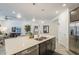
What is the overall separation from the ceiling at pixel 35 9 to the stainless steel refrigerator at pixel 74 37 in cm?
36

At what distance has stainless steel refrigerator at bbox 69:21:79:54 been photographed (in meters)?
2.15

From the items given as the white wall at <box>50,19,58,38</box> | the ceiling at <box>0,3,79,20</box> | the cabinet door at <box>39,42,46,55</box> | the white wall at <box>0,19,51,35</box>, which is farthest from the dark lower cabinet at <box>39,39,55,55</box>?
the ceiling at <box>0,3,79,20</box>

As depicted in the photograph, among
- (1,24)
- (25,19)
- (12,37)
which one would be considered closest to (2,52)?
(12,37)

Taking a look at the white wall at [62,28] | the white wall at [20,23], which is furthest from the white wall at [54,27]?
the white wall at [20,23]

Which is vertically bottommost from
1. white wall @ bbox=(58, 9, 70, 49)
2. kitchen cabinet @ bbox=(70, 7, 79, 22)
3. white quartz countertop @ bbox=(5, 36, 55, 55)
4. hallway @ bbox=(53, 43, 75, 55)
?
hallway @ bbox=(53, 43, 75, 55)

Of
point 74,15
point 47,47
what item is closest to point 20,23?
point 47,47

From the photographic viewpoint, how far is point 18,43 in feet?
6.97

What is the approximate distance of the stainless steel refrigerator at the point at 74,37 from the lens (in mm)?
2150

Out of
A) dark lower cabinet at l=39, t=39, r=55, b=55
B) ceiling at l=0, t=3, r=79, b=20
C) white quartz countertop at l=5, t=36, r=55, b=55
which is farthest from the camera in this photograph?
dark lower cabinet at l=39, t=39, r=55, b=55

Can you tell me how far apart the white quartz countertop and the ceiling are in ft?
1.46

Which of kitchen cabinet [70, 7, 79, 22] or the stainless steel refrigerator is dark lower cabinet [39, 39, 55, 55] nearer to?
the stainless steel refrigerator

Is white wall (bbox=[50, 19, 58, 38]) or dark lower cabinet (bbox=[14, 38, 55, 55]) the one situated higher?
white wall (bbox=[50, 19, 58, 38])

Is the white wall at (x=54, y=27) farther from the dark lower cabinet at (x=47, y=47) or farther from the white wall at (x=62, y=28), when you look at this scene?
the dark lower cabinet at (x=47, y=47)
